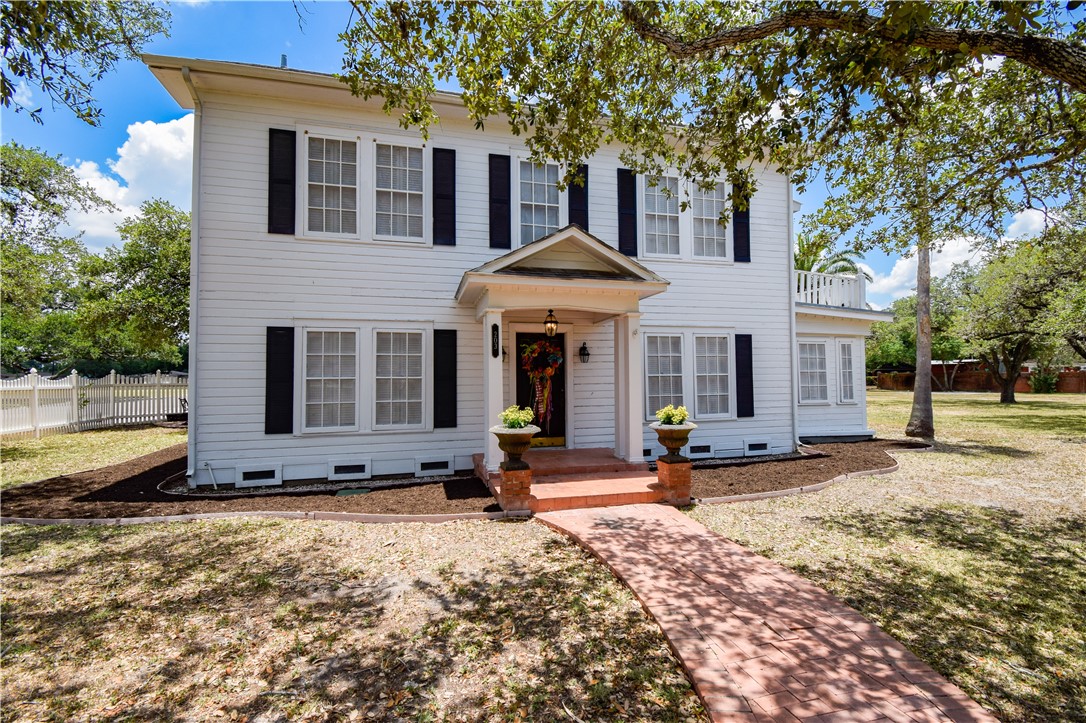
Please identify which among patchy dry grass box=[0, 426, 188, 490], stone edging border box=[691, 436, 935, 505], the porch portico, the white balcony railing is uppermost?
the white balcony railing

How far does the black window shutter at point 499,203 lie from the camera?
8578 mm

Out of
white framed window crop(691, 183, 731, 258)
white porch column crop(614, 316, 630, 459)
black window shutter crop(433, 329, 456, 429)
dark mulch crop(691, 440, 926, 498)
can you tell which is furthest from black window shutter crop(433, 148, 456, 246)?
dark mulch crop(691, 440, 926, 498)

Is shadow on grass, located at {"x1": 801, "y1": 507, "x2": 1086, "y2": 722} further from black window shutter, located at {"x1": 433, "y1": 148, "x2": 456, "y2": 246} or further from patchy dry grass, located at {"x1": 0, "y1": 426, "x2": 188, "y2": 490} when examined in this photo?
patchy dry grass, located at {"x1": 0, "y1": 426, "x2": 188, "y2": 490}

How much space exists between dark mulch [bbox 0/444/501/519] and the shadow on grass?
434cm

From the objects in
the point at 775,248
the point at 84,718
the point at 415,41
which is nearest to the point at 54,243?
the point at 415,41

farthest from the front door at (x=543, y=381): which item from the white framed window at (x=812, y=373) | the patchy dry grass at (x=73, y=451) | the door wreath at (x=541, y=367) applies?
the patchy dry grass at (x=73, y=451)

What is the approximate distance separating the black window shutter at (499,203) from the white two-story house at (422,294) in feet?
0.13

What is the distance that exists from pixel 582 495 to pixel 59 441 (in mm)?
14310

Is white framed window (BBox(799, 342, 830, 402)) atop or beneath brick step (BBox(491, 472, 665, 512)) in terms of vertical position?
atop

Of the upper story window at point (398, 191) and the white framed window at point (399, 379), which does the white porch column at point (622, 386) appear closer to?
the white framed window at point (399, 379)

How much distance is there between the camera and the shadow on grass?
289 centimetres

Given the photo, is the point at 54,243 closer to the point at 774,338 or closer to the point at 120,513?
the point at 120,513

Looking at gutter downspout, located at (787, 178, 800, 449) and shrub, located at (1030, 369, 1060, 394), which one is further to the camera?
shrub, located at (1030, 369, 1060, 394)

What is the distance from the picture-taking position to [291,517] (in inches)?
236
